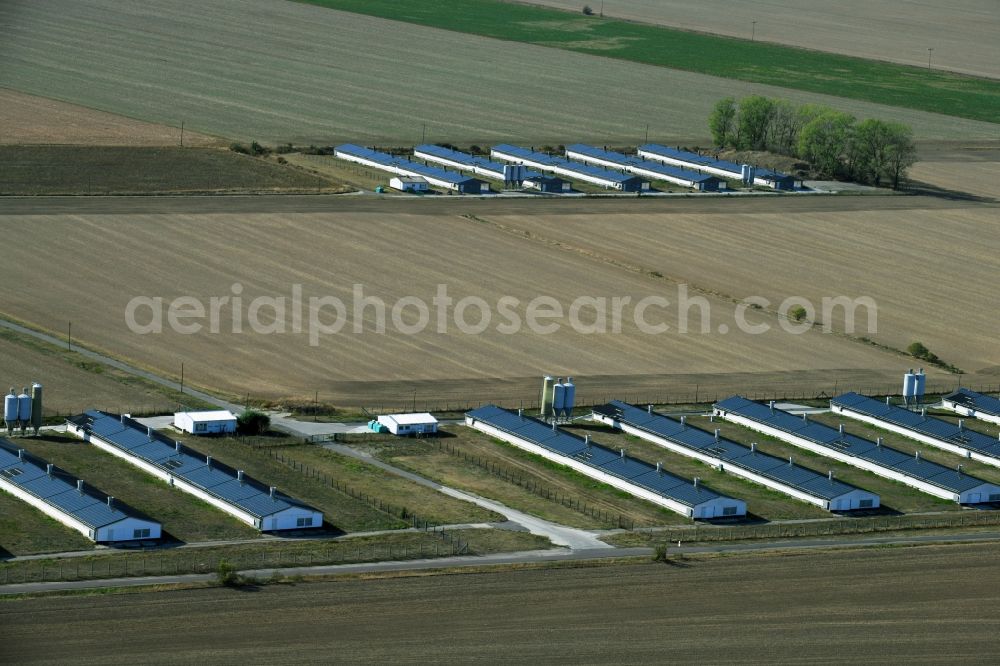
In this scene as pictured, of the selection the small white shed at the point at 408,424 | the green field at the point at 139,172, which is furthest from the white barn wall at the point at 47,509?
the green field at the point at 139,172

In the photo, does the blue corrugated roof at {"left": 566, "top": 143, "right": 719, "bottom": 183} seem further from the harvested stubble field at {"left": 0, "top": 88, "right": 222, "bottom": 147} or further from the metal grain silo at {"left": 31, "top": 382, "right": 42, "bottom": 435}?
the metal grain silo at {"left": 31, "top": 382, "right": 42, "bottom": 435}

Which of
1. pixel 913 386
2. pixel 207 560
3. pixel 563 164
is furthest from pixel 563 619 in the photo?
pixel 563 164

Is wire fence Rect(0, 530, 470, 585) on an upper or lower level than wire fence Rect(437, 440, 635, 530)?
lower

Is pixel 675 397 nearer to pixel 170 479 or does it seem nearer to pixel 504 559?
pixel 504 559

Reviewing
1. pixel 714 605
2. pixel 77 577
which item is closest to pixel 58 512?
pixel 77 577

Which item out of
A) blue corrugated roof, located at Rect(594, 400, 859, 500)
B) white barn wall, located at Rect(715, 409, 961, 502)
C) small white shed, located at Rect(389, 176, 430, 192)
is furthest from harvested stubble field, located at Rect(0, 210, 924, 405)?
small white shed, located at Rect(389, 176, 430, 192)

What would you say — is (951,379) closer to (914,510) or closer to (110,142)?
(914,510)
